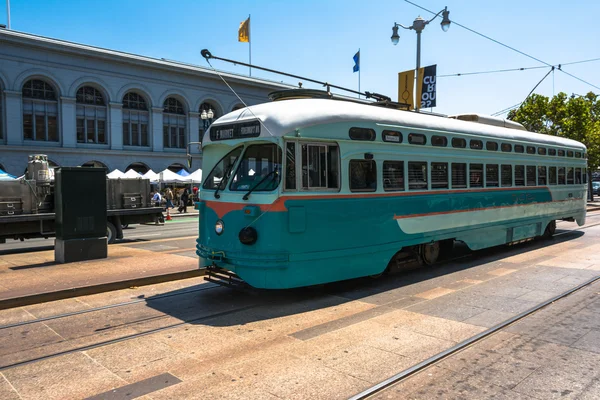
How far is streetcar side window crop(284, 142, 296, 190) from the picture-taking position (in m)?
6.96

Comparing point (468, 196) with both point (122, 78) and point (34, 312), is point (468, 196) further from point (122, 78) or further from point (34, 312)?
point (122, 78)

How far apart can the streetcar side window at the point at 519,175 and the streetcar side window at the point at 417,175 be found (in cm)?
431

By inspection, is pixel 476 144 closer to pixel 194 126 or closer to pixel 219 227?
pixel 219 227

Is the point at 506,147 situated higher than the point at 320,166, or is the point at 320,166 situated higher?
the point at 506,147

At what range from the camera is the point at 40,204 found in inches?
526

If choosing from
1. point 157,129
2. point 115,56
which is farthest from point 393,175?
point 157,129

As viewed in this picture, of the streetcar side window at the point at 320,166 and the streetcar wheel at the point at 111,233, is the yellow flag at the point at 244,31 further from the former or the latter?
the streetcar side window at the point at 320,166

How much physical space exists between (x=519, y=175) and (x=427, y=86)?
22.8 feet

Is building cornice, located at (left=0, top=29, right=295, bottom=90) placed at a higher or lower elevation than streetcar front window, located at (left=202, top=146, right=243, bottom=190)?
higher

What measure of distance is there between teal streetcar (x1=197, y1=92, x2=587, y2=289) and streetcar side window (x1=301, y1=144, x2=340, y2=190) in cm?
2

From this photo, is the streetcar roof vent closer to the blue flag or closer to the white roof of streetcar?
the white roof of streetcar

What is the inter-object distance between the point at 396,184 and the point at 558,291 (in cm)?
325

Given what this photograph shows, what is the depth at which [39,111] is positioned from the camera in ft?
105

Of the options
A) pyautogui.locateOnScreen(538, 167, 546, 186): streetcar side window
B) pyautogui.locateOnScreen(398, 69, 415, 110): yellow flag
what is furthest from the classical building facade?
pyautogui.locateOnScreen(538, 167, 546, 186): streetcar side window
